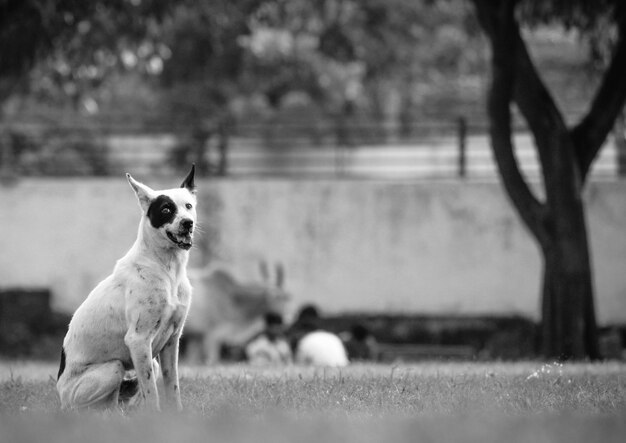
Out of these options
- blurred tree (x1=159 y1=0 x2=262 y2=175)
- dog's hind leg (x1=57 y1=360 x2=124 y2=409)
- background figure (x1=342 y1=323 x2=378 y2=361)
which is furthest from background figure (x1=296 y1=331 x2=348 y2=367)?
blurred tree (x1=159 y1=0 x2=262 y2=175)

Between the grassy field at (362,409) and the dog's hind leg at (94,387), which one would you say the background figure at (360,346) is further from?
the dog's hind leg at (94,387)

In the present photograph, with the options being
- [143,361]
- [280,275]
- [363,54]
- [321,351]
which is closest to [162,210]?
[143,361]

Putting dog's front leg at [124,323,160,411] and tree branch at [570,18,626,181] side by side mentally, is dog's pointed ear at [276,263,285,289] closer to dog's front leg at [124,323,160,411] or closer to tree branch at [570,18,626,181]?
tree branch at [570,18,626,181]

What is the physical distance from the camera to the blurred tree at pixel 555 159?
14609mm

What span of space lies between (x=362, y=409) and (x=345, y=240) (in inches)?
481

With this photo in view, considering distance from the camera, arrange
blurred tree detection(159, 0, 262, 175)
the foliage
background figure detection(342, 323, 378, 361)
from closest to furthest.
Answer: background figure detection(342, 323, 378, 361) → blurred tree detection(159, 0, 262, 175) → the foliage

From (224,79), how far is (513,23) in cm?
1427

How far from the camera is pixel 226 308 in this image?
59.7 feet

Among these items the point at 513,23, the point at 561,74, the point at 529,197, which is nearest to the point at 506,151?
the point at 529,197

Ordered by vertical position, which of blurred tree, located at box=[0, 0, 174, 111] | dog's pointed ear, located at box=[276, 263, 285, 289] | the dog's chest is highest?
blurred tree, located at box=[0, 0, 174, 111]

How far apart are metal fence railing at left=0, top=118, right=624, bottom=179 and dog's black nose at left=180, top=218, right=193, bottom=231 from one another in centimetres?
1312

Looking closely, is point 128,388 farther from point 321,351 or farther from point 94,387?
point 321,351

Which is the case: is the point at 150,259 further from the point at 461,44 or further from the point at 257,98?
the point at 461,44

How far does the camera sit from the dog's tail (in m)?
7.89
